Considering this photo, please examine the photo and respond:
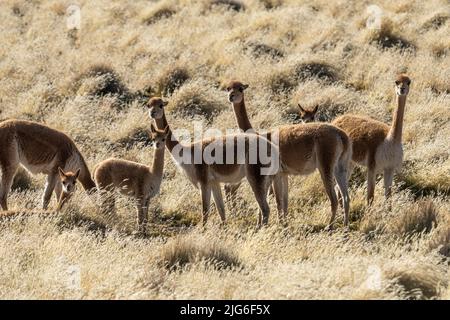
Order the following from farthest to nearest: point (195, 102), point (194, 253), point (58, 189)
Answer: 1. point (195, 102)
2. point (58, 189)
3. point (194, 253)

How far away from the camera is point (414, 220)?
354 inches

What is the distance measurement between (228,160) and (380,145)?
6.32 feet

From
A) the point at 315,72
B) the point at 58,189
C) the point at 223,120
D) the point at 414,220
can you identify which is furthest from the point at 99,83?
the point at 414,220

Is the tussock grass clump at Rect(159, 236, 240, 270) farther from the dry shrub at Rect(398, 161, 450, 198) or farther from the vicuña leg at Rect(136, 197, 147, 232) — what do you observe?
the dry shrub at Rect(398, 161, 450, 198)

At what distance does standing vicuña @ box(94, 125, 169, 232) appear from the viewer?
9562 mm

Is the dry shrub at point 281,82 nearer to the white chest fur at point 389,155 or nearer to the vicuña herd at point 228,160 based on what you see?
the vicuña herd at point 228,160

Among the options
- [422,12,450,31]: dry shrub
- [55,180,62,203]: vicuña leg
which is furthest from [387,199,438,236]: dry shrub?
[422,12,450,31]: dry shrub

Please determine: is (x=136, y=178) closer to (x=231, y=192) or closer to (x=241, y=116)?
(x=231, y=192)

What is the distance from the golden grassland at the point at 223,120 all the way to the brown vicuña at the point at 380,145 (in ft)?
1.06

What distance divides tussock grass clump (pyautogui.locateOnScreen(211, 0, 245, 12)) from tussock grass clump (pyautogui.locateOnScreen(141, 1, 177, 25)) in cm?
114

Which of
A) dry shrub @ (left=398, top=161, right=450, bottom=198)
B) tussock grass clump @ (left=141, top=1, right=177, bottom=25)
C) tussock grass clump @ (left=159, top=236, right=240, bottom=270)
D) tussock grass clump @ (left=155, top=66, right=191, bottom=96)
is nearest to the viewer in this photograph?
tussock grass clump @ (left=159, top=236, right=240, bottom=270)
